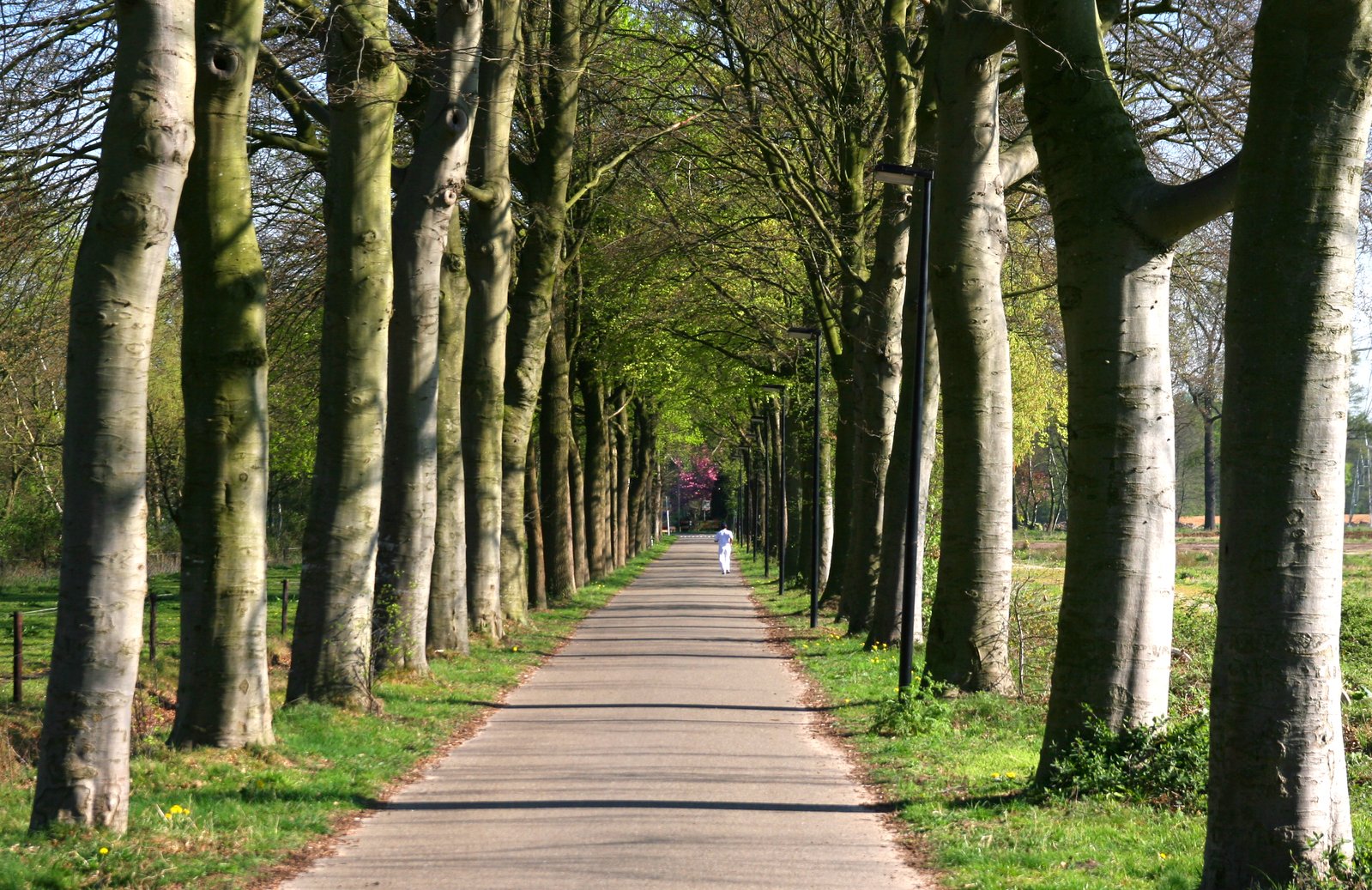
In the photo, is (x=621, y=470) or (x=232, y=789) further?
(x=621, y=470)

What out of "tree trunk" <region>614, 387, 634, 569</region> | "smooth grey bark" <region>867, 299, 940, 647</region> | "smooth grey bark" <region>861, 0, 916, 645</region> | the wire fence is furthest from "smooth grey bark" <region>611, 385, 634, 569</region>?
"smooth grey bark" <region>867, 299, 940, 647</region>

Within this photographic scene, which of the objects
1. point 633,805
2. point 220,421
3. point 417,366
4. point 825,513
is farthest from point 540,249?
point 633,805

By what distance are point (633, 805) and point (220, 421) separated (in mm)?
3966

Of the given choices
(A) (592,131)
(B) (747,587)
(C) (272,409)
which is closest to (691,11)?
(A) (592,131)

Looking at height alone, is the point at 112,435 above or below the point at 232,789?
above

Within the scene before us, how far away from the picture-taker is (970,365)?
502 inches

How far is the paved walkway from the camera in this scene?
6965 mm

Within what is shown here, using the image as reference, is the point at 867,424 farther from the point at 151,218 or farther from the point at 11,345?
the point at 151,218

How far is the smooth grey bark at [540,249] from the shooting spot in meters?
21.5

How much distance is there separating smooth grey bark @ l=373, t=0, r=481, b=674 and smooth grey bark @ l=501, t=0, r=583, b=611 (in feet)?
21.0

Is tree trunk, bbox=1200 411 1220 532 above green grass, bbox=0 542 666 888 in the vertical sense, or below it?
above

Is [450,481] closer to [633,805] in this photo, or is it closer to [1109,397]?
[633,805]

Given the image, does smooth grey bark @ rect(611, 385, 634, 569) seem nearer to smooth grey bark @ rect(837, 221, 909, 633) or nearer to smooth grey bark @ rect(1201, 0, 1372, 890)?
smooth grey bark @ rect(837, 221, 909, 633)

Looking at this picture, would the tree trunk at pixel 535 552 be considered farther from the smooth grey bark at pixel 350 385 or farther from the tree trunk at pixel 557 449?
the smooth grey bark at pixel 350 385
